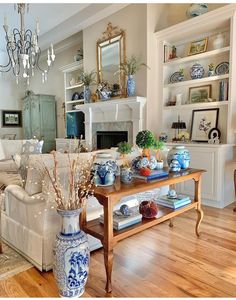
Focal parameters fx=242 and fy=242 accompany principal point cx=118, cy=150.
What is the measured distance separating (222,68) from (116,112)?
2.03 meters

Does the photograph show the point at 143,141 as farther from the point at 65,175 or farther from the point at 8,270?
the point at 8,270

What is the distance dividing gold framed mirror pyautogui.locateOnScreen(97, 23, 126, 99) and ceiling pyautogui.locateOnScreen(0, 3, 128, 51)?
36cm

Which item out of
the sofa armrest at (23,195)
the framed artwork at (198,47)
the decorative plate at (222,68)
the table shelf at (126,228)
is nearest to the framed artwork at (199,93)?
the decorative plate at (222,68)

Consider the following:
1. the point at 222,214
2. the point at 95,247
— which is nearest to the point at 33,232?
the point at 95,247

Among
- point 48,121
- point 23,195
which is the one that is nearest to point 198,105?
point 23,195

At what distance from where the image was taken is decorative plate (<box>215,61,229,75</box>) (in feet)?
12.1

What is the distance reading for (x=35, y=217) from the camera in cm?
202

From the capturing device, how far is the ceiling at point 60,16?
4691mm

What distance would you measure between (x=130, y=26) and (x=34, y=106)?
12.2 feet

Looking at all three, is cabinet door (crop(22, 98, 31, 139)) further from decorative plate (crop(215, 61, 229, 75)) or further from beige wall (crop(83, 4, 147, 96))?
decorative plate (crop(215, 61, 229, 75))

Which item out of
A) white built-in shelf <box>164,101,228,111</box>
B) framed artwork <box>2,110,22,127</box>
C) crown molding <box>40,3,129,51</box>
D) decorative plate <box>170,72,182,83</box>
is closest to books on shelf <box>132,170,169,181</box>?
white built-in shelf <box>164,101,228,111</box>

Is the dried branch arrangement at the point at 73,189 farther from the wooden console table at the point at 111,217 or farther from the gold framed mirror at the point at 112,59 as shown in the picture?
the gold framed mirror at the point at 112,59

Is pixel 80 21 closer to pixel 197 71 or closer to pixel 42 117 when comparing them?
pixel 197 71

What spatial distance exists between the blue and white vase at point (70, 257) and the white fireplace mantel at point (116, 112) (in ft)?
9.82
